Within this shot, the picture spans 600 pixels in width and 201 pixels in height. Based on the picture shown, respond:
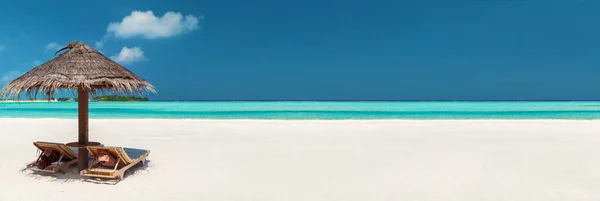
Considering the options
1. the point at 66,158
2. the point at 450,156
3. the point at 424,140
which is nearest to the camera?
the point at 66,158

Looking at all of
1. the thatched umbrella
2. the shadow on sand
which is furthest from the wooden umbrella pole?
the shadow on sand

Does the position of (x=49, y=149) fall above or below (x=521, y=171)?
above

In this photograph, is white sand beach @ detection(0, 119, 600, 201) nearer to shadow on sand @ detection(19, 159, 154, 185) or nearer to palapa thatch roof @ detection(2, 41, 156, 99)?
shadow on sand @ detection(19, 159, 154, 185)

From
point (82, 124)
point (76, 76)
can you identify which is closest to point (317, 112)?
point (82, 124)

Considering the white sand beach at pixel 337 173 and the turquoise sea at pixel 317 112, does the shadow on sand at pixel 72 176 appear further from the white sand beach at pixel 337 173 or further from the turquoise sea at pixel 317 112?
the turquoise sea at pixel 317 112

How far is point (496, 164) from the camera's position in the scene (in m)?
5.66

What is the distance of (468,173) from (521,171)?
0.83 m

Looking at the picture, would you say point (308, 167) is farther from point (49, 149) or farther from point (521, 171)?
point (49, 149)

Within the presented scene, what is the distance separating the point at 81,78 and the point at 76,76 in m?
0.08

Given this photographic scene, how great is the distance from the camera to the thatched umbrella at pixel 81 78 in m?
4.51

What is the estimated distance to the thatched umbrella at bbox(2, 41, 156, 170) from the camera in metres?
4.51

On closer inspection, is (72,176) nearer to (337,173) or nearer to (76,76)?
(76,76)

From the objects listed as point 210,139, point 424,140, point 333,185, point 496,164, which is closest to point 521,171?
point 496,164

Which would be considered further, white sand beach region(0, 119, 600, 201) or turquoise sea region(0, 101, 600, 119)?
turquoise sea region(0, 101, 600, 119)
